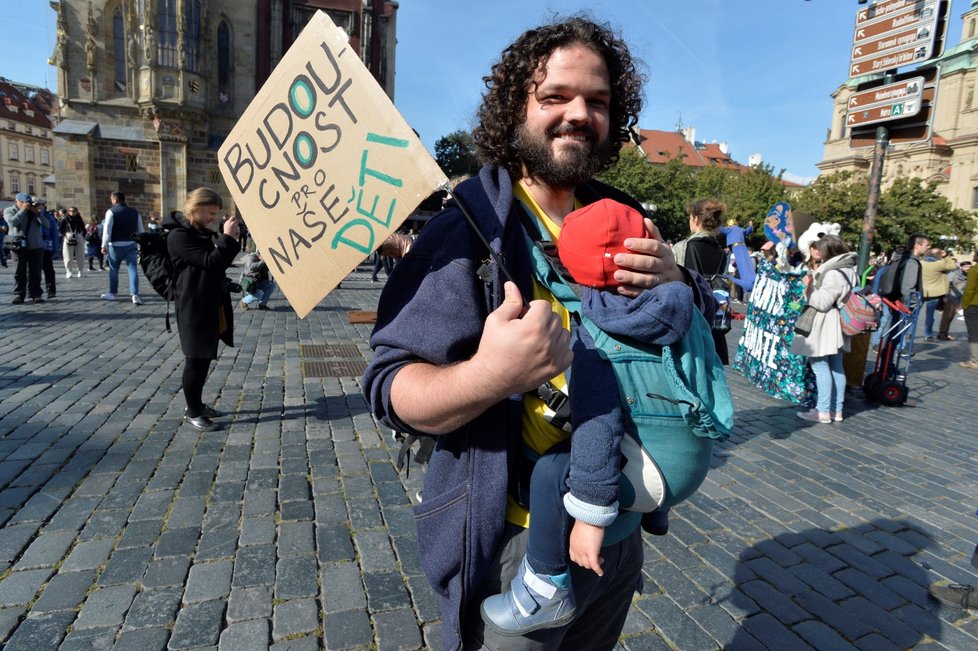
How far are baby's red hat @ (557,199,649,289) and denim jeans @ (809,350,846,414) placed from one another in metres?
5.77

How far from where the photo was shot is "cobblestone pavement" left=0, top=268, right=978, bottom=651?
254 cm

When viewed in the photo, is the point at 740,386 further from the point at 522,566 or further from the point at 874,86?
the point at 522,566

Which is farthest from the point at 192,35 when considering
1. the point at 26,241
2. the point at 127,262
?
the point at 26,241

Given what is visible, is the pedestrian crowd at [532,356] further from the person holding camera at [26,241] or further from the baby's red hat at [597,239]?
the person holding camera at [26,241]

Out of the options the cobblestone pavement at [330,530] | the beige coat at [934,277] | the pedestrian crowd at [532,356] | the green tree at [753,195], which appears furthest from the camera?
the green tree at [753,195]

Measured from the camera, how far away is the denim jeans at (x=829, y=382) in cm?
604

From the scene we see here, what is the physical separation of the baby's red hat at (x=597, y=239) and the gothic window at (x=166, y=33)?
34.5m

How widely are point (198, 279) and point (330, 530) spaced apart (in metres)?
2.59

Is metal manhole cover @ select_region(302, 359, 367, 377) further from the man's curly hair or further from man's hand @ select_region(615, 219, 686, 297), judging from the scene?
man's hand @ select_region(615, 219, 686, 297)

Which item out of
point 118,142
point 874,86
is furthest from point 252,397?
point 118,142

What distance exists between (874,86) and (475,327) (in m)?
9.32

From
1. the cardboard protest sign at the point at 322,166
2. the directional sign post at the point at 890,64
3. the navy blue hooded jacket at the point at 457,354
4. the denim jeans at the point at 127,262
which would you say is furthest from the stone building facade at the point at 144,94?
the navy blue hooded jacket at the point at 457,354

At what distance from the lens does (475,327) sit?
119 cm

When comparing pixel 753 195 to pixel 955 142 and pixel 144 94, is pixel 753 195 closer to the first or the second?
pixel 955 142
